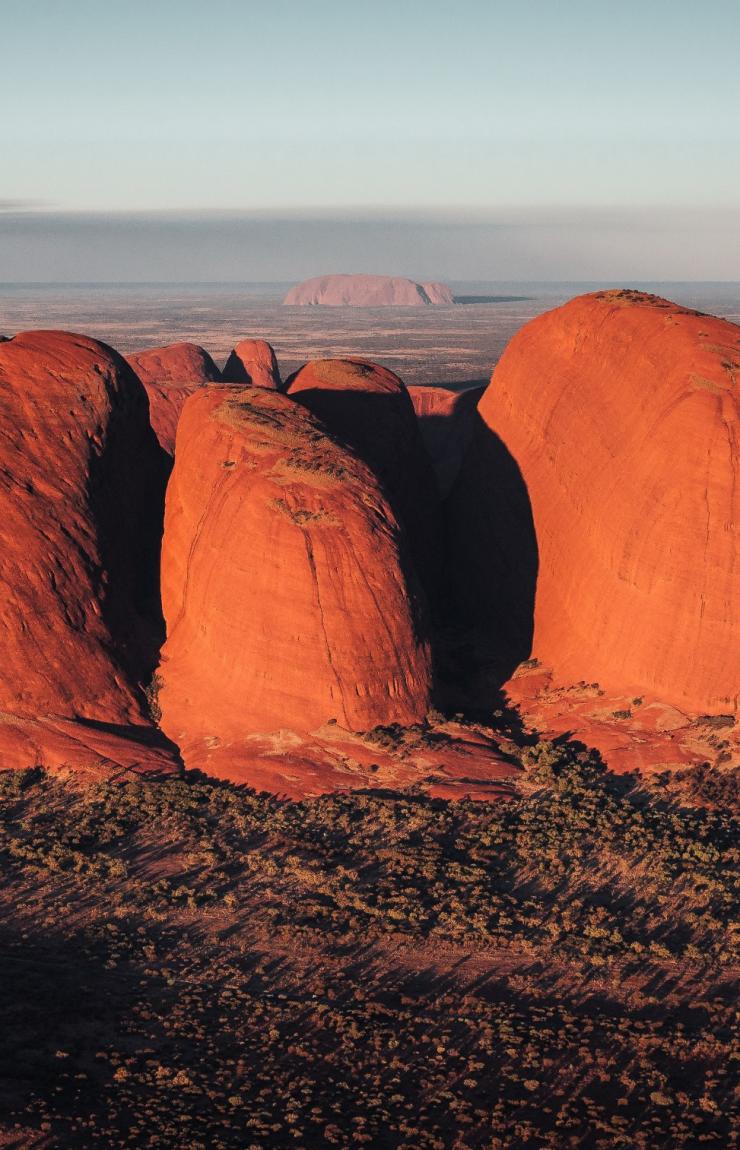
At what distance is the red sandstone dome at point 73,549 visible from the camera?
2770cm

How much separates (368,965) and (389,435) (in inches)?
830

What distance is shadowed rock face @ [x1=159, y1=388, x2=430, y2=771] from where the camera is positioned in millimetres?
27859

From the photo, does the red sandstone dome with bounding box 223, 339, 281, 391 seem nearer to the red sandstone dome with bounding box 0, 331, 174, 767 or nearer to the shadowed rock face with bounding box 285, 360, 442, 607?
the shadowed rock face with bounding box 285, 360, 442, 607

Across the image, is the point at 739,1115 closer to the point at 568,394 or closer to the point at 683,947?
the point at 683,947

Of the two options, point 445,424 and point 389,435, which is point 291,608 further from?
point 445,424

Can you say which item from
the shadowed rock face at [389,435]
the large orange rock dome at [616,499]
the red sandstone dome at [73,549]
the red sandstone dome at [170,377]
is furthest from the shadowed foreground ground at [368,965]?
the red sandstone dome at [170,377]

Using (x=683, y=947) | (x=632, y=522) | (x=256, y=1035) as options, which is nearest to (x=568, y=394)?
(x=632, y=522)

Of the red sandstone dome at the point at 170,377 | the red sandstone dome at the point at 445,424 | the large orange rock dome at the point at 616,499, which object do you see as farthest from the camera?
the red sandstone dome at the point at 170,377

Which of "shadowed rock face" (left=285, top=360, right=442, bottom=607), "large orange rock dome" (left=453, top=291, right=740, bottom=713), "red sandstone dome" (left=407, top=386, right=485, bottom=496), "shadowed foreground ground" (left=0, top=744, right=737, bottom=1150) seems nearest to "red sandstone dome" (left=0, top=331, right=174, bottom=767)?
"shadowed foreground ground" (left=0, top=744, right=737, bottom=1150)

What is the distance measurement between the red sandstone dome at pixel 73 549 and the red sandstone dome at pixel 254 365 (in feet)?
132

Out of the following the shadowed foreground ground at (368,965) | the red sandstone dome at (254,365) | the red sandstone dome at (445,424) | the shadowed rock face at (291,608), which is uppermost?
the red sandstone dome at (254,365)

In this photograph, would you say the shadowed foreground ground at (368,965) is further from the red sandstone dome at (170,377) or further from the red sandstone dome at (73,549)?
the red sandstone dome at (170,377)

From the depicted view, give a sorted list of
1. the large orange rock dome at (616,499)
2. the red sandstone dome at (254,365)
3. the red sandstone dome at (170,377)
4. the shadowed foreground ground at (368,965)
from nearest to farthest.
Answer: the shadowed foreground ground at (368,965), the large orange rock dome at (616,499), the red sandstone dome at (170,377), the red sandstone dome at (254,365)

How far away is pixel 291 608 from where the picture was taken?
2792 cm
